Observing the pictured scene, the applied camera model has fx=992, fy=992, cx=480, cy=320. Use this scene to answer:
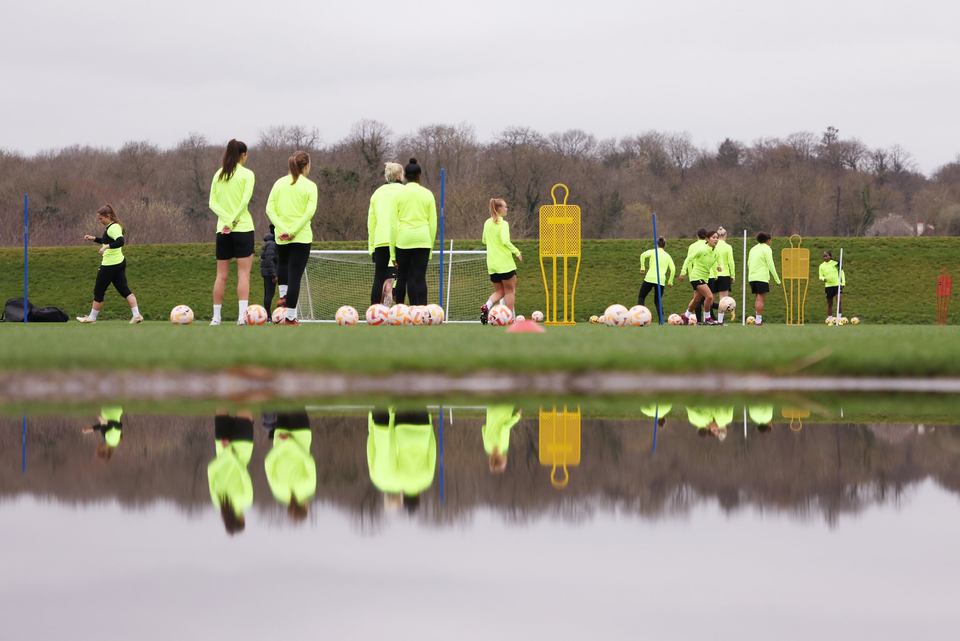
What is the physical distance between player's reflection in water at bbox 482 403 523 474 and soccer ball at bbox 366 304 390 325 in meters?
8.58

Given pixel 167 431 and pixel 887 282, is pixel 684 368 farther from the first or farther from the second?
pixel 887 282

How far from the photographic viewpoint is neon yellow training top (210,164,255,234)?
12984 mm

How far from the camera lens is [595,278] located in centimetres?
3566

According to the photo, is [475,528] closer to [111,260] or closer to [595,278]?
[111,260]

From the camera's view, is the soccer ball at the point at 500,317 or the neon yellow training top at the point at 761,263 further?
the neon yellow training top at the point at 761,263

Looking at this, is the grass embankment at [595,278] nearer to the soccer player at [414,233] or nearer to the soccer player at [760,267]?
the soccer player at [760,267]

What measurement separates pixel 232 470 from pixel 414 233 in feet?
32.1

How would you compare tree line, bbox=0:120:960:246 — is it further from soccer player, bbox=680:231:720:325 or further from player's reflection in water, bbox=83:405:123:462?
player's reflection in water, bbox=83:405:123:462

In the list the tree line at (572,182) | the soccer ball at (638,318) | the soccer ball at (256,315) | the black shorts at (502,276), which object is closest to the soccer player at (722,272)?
the soccer ball at (638,318)

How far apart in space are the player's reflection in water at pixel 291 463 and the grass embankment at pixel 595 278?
2471cm

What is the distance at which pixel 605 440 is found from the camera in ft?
15.2

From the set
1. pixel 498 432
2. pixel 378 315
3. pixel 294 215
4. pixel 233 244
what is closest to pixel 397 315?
pixel 378 315

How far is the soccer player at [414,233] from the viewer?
13570 mm

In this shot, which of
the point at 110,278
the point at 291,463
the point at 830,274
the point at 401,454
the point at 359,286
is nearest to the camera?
the point at 291,463
